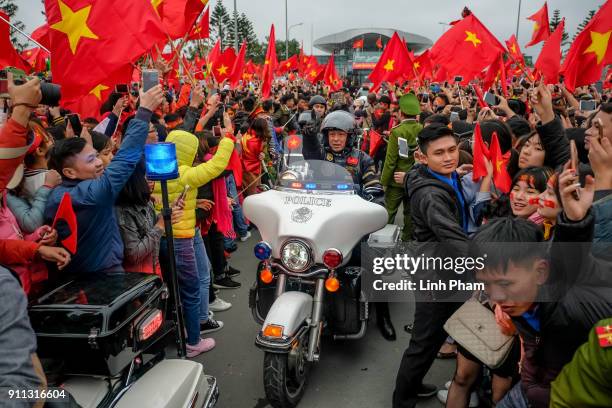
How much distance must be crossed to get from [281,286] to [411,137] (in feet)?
11.7

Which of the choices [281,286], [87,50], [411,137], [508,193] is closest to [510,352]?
[508,193]

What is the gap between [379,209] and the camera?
3264mm

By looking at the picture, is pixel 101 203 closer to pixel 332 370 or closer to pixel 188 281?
pixel 188 281

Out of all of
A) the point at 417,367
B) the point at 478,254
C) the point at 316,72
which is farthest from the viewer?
the point at 316,72

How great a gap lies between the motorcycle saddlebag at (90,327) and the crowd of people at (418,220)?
1.07 feet

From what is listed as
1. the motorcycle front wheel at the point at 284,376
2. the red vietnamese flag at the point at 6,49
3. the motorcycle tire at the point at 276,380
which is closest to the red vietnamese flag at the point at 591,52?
the motorcycle front wheel at the point at 284,376

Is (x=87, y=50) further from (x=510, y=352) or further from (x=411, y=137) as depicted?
(x=411, y=137)

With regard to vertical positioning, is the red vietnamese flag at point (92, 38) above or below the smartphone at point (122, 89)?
above

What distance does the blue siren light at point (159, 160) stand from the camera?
2439 millimetres

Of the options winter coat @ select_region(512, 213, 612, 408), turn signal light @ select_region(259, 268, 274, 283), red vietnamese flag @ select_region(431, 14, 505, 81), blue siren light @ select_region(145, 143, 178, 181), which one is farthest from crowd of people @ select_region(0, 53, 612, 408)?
red vietnamese flag @ select_region(431, 14, 505, 81)

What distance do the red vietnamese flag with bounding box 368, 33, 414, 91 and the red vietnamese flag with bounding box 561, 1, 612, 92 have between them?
4.72 meters

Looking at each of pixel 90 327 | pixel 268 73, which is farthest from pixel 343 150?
pixel 268 73

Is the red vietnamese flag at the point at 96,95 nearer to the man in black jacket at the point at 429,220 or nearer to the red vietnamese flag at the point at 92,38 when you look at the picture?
the red vietnamese flag at the point at 92,38

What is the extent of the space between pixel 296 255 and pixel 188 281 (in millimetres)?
1135
